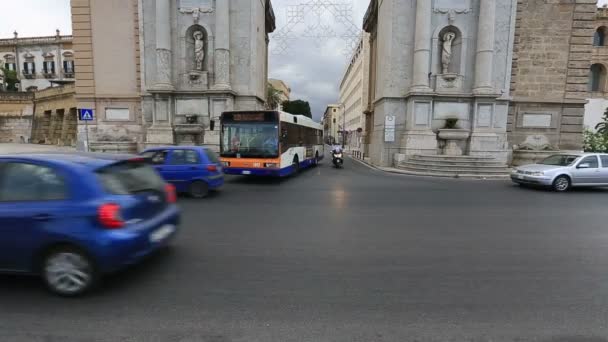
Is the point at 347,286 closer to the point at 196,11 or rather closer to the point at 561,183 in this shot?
the point at 561,183

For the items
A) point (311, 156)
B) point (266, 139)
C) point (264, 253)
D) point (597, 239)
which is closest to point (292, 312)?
point (264, 253)

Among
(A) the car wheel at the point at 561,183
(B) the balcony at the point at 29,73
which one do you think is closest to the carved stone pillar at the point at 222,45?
(A) the car wheel at the point at 561,183

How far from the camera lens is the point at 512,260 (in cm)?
487

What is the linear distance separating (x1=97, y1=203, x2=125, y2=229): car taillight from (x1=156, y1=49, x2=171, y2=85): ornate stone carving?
751 inches

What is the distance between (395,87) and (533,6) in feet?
33.9

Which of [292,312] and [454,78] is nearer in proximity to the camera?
[292,312]

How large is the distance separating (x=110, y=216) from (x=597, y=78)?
172 feet

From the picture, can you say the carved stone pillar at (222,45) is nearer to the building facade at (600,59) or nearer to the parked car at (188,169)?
the parked car at (188,169)

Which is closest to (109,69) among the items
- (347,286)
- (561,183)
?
(347,286)

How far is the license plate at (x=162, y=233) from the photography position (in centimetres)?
410

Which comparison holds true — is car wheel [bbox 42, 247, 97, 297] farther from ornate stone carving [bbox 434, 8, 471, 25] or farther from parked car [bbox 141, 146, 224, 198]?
ornate stone carving [bbox 434, 8, 471, 25]

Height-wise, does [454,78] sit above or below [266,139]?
above

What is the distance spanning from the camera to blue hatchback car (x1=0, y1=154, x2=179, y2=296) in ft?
11.4

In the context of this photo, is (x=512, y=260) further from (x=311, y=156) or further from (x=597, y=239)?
(x=311, y=156)
